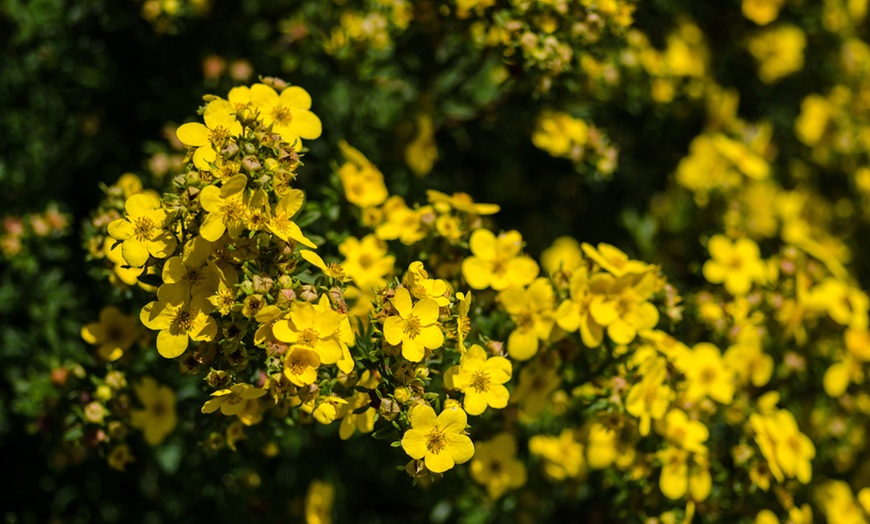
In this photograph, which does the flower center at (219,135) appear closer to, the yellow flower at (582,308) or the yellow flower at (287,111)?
the yellow flower at (287,111)

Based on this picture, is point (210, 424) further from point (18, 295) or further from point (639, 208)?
point (639, 208)

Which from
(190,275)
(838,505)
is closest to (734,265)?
(838,505)

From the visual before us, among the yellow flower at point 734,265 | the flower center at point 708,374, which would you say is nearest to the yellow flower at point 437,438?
the flower center at point 708,374

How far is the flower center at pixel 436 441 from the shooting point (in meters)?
2.37

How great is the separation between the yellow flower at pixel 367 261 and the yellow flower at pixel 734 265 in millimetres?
1524

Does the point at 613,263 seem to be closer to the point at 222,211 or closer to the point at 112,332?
the point at 222,211

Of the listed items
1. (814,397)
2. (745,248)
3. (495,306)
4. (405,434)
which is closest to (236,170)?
(405,434)

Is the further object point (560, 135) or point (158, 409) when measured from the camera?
point (560, 135)

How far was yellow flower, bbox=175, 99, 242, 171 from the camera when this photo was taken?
2373 millimetres

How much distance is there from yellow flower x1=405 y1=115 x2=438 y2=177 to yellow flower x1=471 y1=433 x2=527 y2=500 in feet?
4.23

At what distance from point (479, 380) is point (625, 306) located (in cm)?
70

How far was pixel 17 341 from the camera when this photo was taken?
3553 millimetres

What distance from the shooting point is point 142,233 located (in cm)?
238

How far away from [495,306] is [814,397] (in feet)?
6.92
